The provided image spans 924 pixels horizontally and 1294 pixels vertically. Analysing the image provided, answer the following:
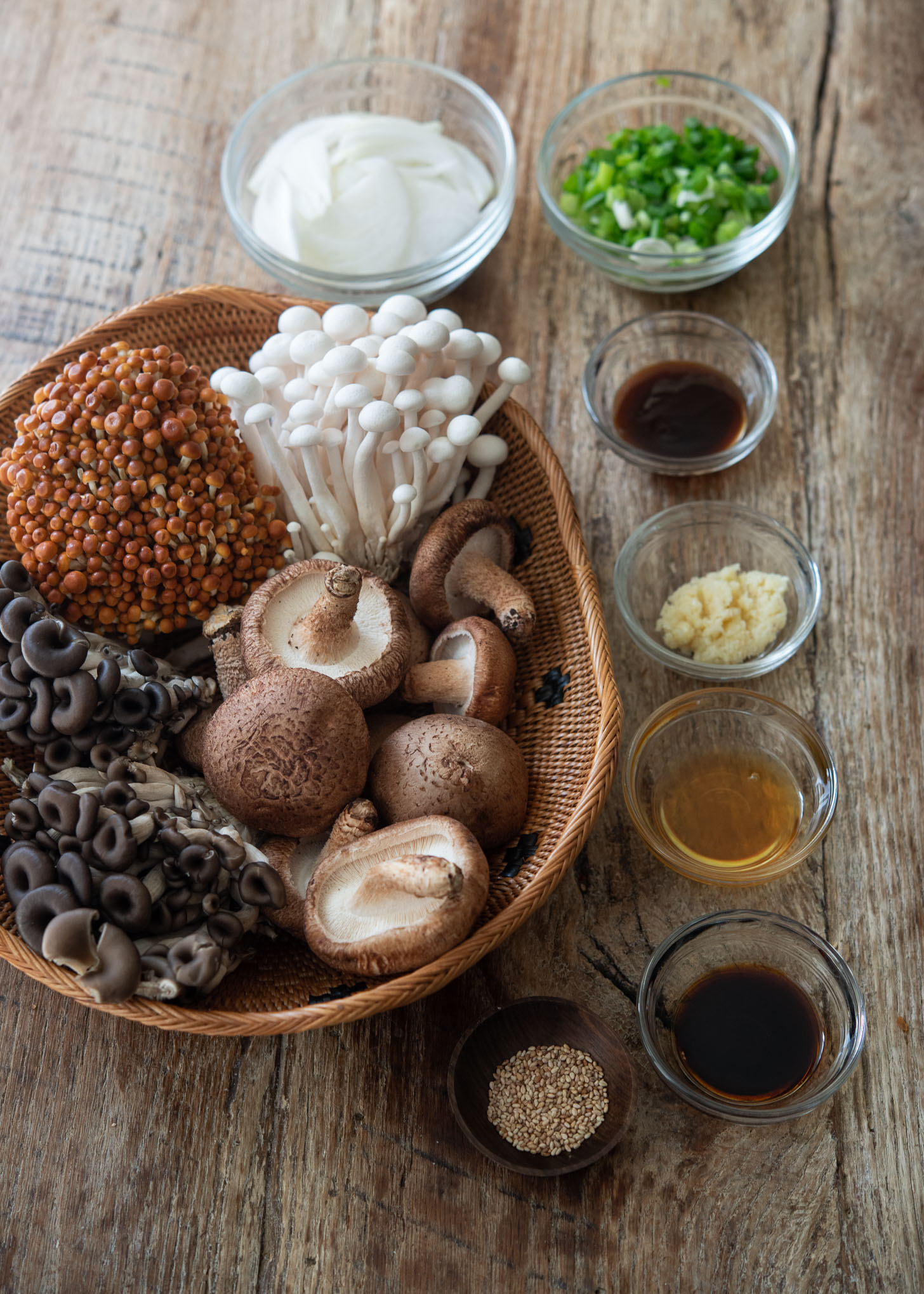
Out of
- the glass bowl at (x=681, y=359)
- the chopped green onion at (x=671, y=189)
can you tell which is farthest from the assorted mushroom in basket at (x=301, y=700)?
the chopped green onion at (x=671, y=189)

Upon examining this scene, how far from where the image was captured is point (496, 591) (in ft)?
7.06

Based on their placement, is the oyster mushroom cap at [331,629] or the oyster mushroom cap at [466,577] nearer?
the oyster mushroom cap at [331,629]

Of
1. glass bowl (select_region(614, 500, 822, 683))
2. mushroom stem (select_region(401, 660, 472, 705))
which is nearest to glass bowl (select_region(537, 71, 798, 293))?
glass bowl (select_region(614, 500, 822, 683))

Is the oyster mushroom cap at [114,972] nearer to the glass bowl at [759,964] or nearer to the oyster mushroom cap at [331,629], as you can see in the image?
the oyster mushroom cap at [331,629]

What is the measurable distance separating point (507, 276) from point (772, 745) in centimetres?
159

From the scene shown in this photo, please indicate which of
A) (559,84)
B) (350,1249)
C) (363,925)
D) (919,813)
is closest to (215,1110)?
(350,1249)

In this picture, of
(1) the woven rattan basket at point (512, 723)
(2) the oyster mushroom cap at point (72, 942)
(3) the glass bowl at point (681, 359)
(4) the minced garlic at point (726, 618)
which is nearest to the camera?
(2) the oyster mushroom cap at point (72, 942)

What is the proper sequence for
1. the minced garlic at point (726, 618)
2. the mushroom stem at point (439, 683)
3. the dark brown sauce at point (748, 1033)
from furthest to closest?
the minced garlic at point (726, 618) < the mushroom stem at point (439, 683) < the dark brown sauce at point (748, 1033)

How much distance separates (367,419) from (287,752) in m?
0.71

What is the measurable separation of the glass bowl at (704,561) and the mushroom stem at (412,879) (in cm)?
89

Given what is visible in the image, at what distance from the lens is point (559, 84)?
123 inches

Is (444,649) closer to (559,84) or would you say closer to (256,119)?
(256,119)

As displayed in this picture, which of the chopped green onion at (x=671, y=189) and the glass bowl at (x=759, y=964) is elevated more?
the chopped green onion at (x=671, y=189)

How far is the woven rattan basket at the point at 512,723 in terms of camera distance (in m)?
1.67
